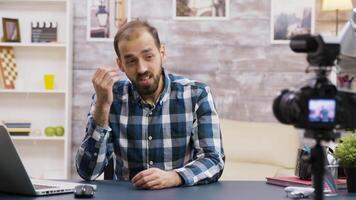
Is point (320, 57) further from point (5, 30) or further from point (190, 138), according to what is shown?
point (5, 30)

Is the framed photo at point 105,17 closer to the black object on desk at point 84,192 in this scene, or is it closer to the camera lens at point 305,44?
the black object on desk at point 84,192

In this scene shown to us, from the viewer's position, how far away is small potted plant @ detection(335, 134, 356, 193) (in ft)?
6.18

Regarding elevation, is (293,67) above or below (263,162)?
above

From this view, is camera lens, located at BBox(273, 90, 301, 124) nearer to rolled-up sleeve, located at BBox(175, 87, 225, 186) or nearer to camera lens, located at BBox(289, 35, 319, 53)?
camera lens, located at BBox(289, 35, 319, 53)

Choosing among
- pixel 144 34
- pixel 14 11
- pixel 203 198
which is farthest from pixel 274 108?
pixel 14 11

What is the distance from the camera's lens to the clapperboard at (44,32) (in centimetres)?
472

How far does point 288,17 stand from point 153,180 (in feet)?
10.4

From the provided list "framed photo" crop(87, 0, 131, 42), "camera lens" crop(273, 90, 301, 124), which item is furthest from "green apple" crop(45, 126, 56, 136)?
"camera lens" crop(273, 90, 301, 124)

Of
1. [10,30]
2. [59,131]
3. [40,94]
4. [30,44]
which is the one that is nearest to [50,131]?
[59,131]

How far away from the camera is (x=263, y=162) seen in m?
4.21

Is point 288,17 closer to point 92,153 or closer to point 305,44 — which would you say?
point 92,153

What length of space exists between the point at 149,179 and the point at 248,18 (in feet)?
10.2

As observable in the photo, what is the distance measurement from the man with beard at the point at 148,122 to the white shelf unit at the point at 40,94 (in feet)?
8.04

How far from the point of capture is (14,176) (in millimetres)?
1748
